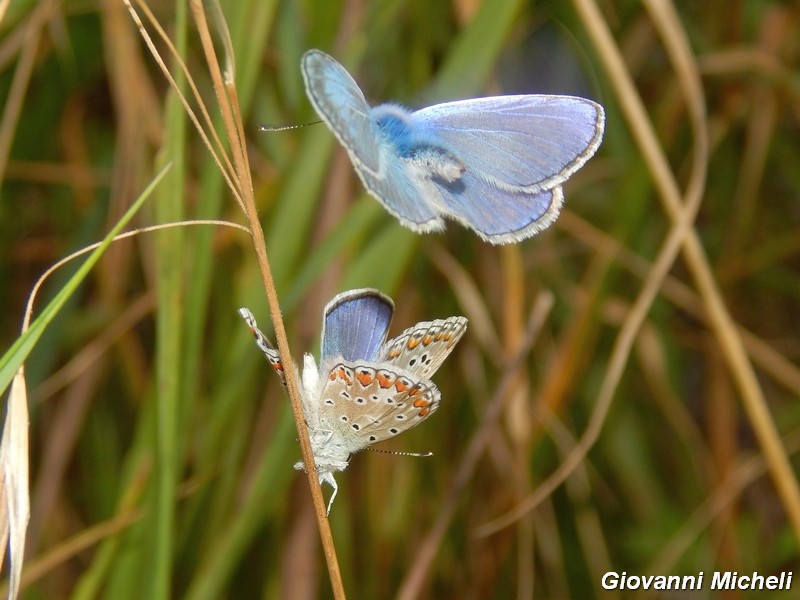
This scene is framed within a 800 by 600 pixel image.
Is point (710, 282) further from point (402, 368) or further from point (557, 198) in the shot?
point (402, 368)

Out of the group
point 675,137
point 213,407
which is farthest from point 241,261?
point 675,137

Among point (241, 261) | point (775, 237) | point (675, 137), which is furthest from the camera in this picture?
point (775, 237)

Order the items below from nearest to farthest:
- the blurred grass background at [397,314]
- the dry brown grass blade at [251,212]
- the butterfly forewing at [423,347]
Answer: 1. the dry brown grass blade at [251,212]
2. the butterfly forewing at [423,347]
3. the blurred grass background at [397,314]

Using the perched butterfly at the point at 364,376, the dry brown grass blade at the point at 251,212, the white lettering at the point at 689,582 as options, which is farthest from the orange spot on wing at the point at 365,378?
the white lettering at the point at 689,582

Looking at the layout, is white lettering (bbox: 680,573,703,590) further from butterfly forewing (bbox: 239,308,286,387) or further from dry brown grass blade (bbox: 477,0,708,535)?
butterfly forewing (bbox: 239,308,286,387)

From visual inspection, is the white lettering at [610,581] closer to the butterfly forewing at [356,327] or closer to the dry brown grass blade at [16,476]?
the butterfly forewing at [356,327]

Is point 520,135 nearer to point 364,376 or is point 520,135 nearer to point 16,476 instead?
point 364,376

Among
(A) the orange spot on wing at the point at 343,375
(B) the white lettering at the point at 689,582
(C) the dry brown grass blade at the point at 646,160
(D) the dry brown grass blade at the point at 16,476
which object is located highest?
(C) the dry brown grass blade at the point at 646,160
